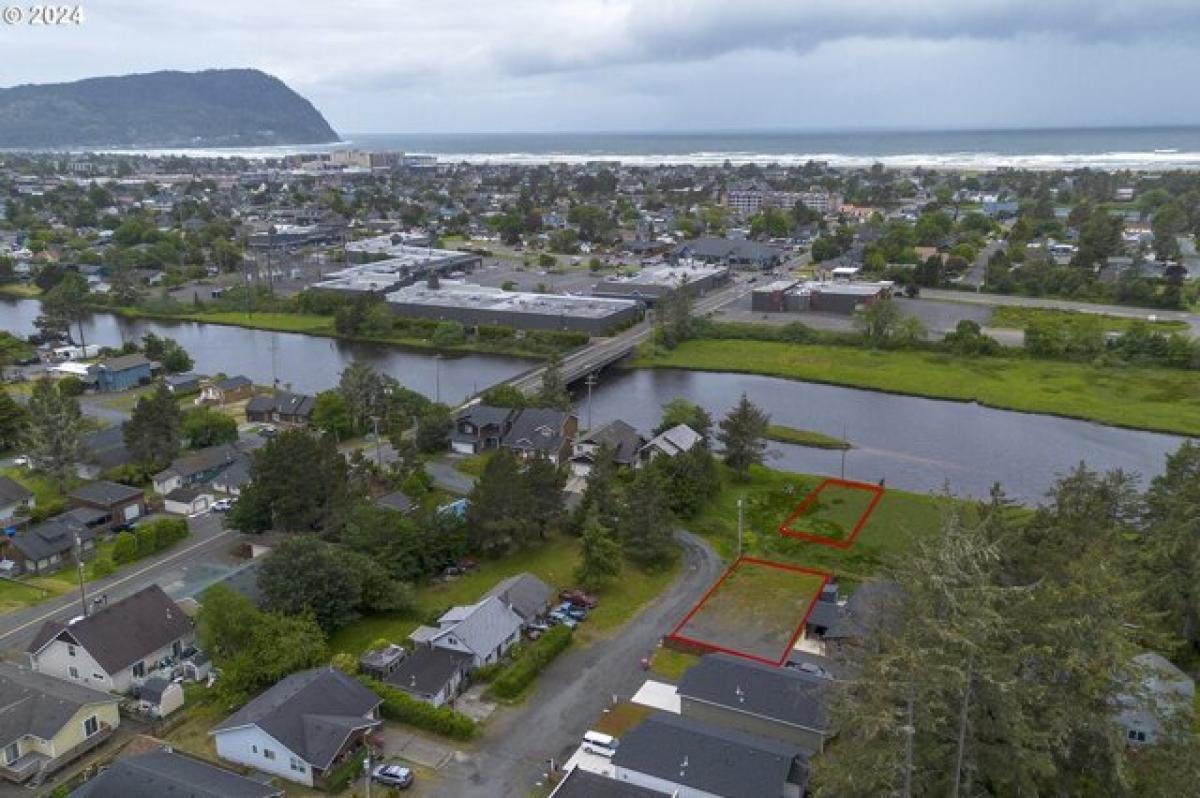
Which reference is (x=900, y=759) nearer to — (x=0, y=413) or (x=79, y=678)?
(x=79, y=678)

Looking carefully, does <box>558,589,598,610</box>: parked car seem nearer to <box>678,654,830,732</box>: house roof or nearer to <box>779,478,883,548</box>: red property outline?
<box>678,654,830,732</box>: house roof

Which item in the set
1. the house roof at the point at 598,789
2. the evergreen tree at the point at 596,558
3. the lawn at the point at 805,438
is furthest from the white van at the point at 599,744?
the lawn at the point at 805,438

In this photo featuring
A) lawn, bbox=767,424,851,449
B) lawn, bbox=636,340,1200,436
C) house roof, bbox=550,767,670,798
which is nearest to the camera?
house roof, bbox=550,767,670,798

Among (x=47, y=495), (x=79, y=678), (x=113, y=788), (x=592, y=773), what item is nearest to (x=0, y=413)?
(x=47, y=495)

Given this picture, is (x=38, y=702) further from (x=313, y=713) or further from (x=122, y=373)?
(x=122, y=373)

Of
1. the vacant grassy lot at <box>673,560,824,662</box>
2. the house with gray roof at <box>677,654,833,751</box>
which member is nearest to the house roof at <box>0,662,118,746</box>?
the house with gray roof at <box>677,654,833,751</box>

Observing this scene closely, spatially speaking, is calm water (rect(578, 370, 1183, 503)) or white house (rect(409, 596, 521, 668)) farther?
calm water (rect(578, 370, 1183, 503))

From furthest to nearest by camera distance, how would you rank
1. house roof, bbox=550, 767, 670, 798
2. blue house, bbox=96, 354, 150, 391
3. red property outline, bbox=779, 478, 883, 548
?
blue house, bbox=96, 354, 150, 391 → red property outline, bbox=779, 478, 883, 548 → house roof, bbox=550, 767, 670, 798
